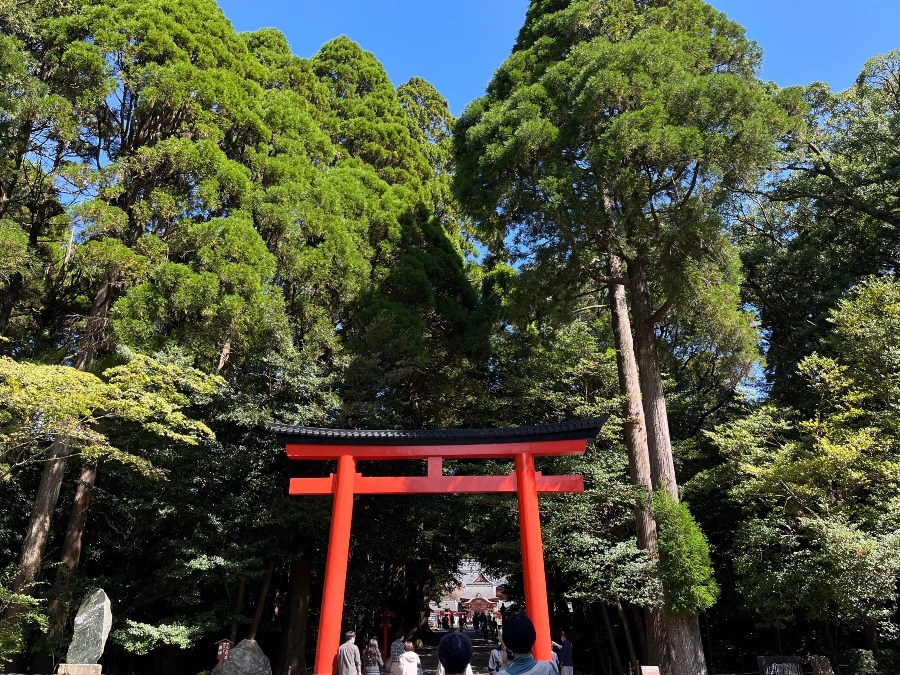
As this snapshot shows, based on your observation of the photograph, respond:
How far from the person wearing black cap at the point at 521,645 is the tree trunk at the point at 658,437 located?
7843 mm

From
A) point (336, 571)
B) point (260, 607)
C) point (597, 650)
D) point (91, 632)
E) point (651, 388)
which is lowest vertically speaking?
point (597, 650)

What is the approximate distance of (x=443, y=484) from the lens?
8.81 m

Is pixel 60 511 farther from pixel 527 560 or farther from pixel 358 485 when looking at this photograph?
pixel 527 560

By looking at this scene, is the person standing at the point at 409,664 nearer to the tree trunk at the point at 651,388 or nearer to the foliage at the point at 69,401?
the foliage at the point at 69,401

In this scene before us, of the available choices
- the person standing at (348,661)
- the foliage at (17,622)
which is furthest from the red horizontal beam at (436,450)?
the foliage at (17,622)

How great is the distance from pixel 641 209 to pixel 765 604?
666 cm

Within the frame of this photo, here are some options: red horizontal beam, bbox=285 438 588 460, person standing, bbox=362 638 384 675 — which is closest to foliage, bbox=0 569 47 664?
red horizontal beam, bbox=285 438 588 460

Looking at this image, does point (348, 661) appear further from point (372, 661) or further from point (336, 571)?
point (372, 661)

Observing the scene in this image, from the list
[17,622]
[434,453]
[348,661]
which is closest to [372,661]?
[348,661]

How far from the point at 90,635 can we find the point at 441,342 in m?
8.76

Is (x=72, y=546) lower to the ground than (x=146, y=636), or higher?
higher

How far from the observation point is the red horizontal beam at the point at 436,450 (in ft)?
29.1

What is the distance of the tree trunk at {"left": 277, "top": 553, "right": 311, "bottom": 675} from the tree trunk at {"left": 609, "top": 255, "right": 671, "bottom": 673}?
6.17 meters

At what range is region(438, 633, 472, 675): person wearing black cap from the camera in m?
2.53
